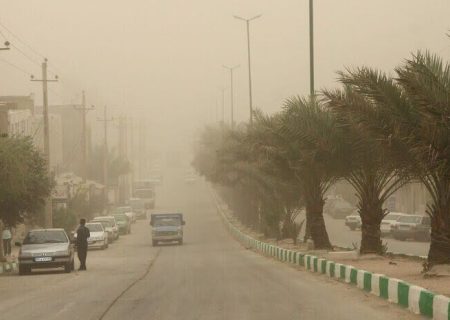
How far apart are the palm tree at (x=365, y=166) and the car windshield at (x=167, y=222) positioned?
30.8 meters

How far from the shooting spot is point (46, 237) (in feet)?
115

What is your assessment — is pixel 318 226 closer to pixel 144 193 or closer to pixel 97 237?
pixel 97 237

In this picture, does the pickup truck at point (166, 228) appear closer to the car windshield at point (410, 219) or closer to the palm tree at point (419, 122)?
the car windshield at point (410, 219)

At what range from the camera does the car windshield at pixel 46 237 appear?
34.8 metres

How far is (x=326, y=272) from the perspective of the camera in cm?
2800

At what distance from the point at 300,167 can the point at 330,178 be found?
4.47ft

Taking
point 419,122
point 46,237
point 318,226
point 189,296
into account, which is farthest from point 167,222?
point 189,296

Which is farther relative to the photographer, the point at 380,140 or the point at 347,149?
the point at 347,149

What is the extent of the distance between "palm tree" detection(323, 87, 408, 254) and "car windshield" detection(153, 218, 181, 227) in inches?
1214

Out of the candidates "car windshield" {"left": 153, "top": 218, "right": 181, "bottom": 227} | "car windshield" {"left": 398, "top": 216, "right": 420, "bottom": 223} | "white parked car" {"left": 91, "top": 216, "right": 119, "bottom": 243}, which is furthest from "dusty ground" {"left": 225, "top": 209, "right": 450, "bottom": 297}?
"white parked car" {"left": 91, "top": 216, "right": 119, "bottom": 243}

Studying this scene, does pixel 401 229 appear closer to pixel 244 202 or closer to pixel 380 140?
pixel 244 202

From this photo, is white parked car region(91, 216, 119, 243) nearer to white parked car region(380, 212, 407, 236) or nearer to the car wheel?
white parked car region(380, 212, 407, 236)

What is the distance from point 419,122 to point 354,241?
112 feet

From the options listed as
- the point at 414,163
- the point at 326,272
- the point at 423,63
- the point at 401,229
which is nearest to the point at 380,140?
the point at 414,163
